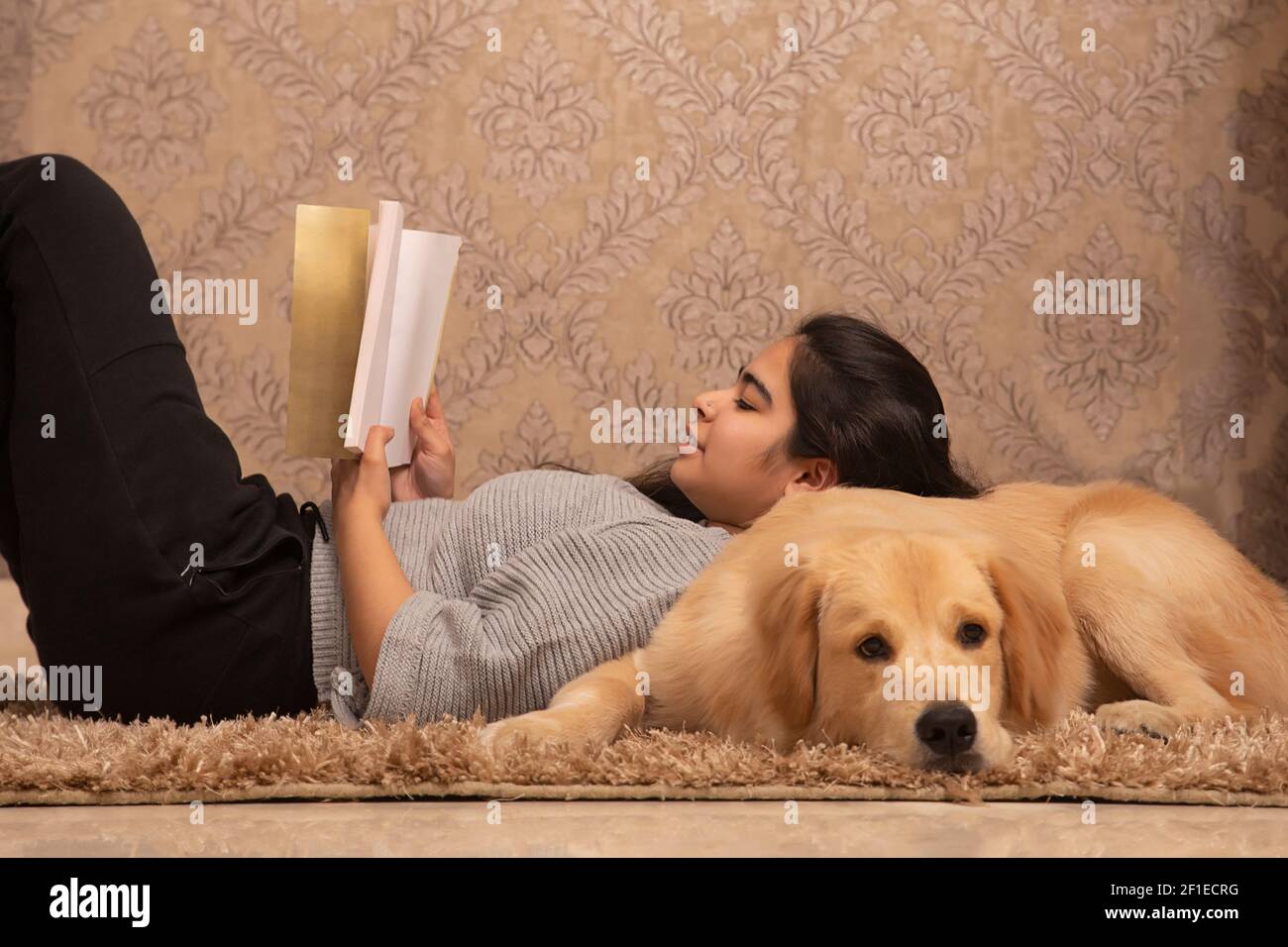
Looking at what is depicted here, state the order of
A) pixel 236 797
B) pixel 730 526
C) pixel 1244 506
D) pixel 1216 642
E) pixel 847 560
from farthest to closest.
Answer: pixel 1244 506, pixel 730 526, pixel 1216 642, pixel 847 560, pixel 236 797

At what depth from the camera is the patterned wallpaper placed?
291cm

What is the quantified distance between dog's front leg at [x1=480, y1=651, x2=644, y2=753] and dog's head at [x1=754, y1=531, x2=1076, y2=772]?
16 centimetres

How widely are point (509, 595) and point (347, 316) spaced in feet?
1.37

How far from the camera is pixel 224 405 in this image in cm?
295

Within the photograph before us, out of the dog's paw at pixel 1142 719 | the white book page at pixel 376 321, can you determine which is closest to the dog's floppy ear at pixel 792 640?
the dog's paw at pixel 1142 719

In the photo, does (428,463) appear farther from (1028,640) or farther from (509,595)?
(1028,640)

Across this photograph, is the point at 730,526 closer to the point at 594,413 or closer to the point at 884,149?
the point at 594,413

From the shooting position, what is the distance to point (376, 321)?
143 centimetres

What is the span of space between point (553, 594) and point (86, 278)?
0.68m

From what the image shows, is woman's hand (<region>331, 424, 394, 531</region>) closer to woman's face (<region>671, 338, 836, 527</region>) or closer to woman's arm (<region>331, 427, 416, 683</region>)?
woman's arm (<region>331, 427, 416, 683</region>)

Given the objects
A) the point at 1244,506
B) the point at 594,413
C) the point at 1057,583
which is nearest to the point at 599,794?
the point at 1057,583

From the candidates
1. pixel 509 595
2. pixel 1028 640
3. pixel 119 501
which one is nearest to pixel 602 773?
pixel 509 595

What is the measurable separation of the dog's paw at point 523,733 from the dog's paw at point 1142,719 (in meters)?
0.56
